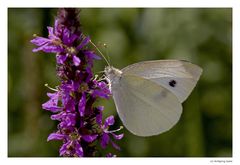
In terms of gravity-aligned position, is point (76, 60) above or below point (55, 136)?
above

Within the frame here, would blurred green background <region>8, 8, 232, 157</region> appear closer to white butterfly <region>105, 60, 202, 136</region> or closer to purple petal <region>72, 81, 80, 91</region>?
white butterfly <region>105, 60, 202, 136</region>

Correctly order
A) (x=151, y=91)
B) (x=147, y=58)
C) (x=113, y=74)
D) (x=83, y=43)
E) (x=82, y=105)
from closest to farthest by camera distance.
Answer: (x=82, y=105) < (x=83, y=43) < (x=113, y=74) < (x=151, y=91) < (x=147, y=58)

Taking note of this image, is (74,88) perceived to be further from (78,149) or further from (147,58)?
(147,58)

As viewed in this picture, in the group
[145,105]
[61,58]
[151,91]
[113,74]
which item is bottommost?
[145,105]

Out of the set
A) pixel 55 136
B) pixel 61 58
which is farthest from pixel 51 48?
pixel 55 136

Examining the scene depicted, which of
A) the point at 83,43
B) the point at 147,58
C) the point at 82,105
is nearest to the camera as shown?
the point at 82,105

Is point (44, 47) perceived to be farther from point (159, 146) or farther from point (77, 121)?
point (159, 146)
